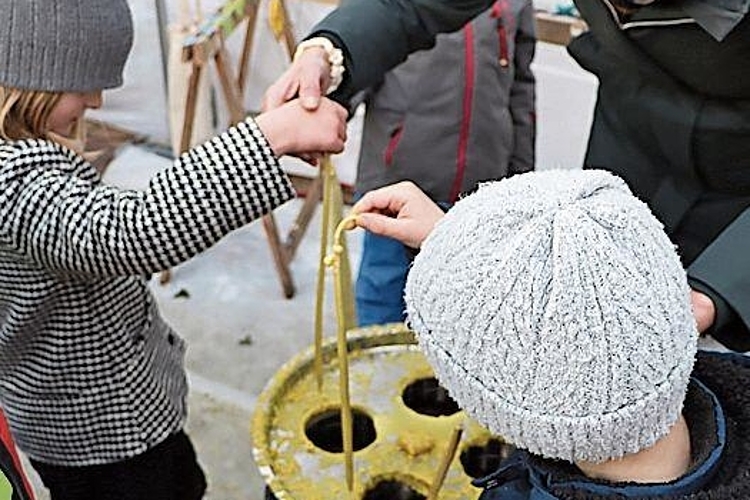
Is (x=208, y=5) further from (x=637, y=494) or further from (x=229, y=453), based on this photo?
(x=637, y=494)

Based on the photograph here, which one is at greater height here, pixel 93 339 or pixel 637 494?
pixel 637 494

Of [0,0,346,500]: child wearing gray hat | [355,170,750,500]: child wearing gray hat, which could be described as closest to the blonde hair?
[0,0,346,500]: child wearing gray hat

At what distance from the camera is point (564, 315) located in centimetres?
66

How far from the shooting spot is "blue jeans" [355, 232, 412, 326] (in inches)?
62.2

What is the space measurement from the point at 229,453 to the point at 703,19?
1184 millimetres

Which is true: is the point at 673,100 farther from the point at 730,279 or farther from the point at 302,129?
the point at 302,129

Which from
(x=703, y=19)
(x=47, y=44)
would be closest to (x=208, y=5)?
(x=47, y=44)

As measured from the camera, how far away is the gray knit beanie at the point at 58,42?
1.00m

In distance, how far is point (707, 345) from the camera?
4.42ft

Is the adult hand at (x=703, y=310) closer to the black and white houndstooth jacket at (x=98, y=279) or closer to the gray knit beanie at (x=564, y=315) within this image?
the gray knit beanie at (x=564, y=315)

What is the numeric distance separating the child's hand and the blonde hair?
9.3 inches

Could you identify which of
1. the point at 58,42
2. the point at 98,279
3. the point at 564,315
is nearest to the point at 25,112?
the point at 58,42

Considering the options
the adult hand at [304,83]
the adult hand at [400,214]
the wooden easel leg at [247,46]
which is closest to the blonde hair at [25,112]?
the adult hand at [304,83]

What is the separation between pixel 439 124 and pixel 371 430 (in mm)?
608
